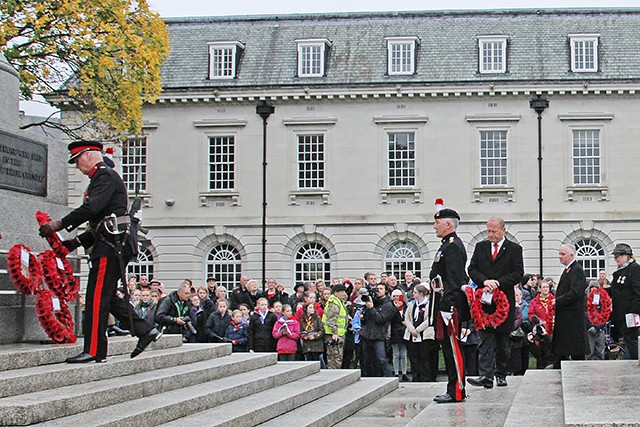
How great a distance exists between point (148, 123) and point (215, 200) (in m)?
3.83

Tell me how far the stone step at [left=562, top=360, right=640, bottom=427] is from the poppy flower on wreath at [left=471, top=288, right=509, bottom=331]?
89cm

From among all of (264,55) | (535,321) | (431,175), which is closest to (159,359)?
(535,321)

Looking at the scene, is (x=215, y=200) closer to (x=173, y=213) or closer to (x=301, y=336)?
(x=173, y=213)

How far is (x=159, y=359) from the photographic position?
35.6 feet

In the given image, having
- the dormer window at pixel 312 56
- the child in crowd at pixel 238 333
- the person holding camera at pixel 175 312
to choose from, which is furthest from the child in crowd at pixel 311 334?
the dormer window at pixel 312 56

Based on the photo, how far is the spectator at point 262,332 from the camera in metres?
19.9

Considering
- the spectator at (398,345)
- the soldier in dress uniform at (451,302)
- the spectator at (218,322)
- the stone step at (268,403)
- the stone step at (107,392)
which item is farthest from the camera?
the spectator at (398,345)

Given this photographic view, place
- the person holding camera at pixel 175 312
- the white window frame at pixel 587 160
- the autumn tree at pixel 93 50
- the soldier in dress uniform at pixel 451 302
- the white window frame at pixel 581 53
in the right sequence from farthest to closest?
the white window frame at pixel 581 53 → the white window frame at pixel 587 160 → the autumn tree at pixel 93 50 → the person holding camera at pixel 175 312 → the soldier in dress uniform at pixel 451 302

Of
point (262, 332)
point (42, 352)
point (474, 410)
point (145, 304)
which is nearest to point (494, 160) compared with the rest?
point (262, 332)

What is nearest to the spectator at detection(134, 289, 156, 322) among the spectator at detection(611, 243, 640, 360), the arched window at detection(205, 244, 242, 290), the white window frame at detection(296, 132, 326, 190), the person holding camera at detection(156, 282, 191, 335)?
the person holding camera at detection(156, 282, 191, 335)

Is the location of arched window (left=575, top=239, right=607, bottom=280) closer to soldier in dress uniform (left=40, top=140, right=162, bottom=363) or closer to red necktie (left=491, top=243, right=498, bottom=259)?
red necktie (left=491, top=243, right=498, bottom=259)

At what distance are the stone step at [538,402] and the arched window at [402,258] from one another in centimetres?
2516

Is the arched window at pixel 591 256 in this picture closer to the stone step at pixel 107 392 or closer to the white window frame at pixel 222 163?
the white window frame at pixel 222 163

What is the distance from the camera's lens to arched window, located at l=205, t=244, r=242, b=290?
39.5 metres
